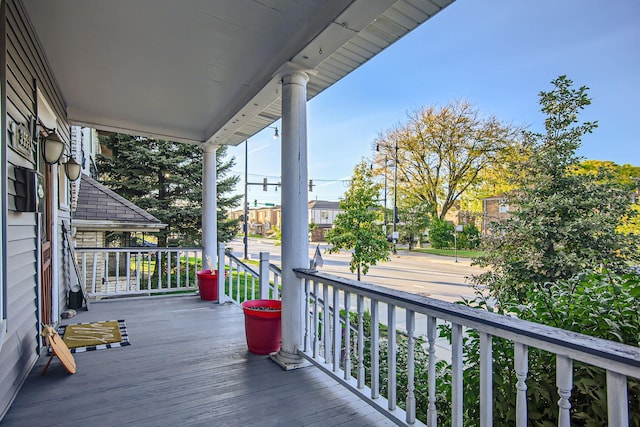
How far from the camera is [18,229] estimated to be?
2268 mm

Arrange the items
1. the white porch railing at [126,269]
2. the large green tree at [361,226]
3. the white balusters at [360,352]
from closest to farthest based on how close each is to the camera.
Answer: the white balusters at [360,352], the white porch railing at [126,269], the large green tree at [361,226]

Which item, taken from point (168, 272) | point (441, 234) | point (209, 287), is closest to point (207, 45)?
point (209, 287)

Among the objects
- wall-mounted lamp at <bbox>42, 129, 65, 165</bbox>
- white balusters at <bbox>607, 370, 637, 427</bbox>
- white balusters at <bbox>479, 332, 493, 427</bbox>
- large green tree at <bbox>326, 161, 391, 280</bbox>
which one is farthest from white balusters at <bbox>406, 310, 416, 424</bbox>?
large green tree at <bbox>326, 161, 391, 280</bbox>

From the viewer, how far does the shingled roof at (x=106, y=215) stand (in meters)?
5.74

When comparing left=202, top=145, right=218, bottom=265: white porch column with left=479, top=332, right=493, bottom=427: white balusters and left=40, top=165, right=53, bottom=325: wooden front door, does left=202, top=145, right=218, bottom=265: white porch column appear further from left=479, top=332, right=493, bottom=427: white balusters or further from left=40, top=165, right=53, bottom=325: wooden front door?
left=479, top=332, right=493, bottom=427: white balusters

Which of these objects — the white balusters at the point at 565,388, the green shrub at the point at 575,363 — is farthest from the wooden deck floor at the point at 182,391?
the white balusters at the point at 565,388

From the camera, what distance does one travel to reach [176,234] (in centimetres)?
966

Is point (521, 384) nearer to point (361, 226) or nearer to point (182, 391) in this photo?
point (182, 391)

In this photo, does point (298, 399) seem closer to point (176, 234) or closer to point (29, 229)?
point (29, 229)

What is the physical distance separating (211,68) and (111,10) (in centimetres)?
92

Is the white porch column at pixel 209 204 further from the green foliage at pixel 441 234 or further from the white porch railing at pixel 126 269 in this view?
the green foliage at pixel 441 234

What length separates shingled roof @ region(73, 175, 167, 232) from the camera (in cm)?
574

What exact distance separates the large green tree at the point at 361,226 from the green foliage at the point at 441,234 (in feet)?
22.7

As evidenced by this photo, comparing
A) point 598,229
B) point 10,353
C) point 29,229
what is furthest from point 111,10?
point 598,229
